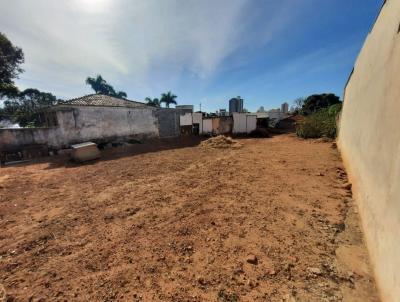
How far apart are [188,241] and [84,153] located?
26.1ft

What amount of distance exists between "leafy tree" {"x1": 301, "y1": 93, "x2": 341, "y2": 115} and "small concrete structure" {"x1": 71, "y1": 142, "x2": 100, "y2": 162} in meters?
30.3

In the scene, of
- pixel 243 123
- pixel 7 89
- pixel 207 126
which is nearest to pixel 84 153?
pixel 207 126

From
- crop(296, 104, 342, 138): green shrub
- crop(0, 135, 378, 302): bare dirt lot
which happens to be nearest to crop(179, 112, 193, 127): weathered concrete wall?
crop(296, 104, 342, 138): green shrub

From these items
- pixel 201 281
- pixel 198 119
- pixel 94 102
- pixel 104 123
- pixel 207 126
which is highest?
pixel 94 102

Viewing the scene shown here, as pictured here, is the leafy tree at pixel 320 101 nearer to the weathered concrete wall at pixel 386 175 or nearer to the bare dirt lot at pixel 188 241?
the bare dirt lot at pixel 188 241

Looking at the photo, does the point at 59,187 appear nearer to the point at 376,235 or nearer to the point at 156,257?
the point at 156,257

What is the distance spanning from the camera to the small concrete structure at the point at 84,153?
8.62 metres

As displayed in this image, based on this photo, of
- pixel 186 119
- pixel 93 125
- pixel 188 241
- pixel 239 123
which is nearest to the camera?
pixel 188 241

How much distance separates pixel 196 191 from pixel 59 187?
4.08 m

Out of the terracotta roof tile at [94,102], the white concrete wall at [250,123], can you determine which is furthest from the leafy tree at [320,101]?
the terracotta roof tile at [94,102]

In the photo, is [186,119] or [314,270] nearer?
[314,270]

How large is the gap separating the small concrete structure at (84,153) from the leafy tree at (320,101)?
1194 inches

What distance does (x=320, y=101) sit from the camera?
30031 millimetres

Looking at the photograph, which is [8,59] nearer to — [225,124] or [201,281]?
[225,124]
